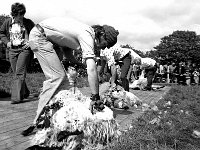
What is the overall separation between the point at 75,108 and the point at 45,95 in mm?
600

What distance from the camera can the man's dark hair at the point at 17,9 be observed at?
6.11 metres

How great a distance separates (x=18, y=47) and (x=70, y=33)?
3.43 metres

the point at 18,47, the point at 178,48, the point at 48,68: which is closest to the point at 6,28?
the point at 18,47

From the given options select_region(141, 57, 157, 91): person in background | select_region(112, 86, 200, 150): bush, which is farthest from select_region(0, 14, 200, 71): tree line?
select_region(112, 86, 200, 150): bush

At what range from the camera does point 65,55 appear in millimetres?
4031

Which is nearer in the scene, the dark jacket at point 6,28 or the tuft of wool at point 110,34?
the tuft of wool at point 110,34

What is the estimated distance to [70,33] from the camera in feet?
10.9

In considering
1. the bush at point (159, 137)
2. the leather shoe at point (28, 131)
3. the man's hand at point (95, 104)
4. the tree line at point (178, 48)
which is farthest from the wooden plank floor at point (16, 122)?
the tree line at point (178, 48)

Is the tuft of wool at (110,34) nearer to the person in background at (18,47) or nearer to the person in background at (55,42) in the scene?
the person in background at (55,42)

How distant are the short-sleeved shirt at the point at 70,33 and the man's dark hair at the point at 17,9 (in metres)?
2.90

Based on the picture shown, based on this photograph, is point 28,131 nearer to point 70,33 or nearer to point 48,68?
point 48,68

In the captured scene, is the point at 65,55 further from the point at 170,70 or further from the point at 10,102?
the point at 170,70

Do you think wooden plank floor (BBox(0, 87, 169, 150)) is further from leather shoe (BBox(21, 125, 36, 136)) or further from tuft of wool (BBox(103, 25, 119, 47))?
tuft of wool (BBox(103, 25, 119, 47))

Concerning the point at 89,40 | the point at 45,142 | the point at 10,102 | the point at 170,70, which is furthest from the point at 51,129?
the point at 170,70
